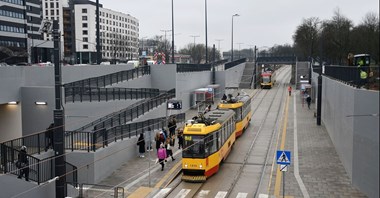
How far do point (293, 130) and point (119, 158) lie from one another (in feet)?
51.2

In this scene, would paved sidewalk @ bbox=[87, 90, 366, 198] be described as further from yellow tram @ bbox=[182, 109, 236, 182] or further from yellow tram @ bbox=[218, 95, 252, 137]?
yellow tram @ bbox=[218, 95, 252, 137]

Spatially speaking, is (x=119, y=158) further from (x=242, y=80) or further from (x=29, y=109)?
(x=242, y=80)

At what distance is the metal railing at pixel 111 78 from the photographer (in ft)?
94.8

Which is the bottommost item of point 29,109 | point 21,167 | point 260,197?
point 260,197

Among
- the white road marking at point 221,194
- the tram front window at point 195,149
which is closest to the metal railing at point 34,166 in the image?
the tram front window at point 195,149

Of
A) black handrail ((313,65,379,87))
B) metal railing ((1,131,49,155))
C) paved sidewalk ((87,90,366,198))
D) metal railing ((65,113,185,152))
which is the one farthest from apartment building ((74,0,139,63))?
black handrail ((313,65,379,87))

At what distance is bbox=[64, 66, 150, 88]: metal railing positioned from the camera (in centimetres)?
2890

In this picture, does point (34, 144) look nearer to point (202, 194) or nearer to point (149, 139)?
point (149, 139)

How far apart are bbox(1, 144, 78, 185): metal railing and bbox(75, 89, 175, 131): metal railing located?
4182 millimetres

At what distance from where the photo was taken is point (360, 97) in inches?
626

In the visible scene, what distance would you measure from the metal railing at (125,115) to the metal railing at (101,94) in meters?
0.91

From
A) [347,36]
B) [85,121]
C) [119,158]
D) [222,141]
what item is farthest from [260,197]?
[347,36]

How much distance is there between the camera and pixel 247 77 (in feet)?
259

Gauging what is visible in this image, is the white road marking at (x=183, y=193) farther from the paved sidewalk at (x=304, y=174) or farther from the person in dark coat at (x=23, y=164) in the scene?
the person in dark coat at (x=23, y=164)
